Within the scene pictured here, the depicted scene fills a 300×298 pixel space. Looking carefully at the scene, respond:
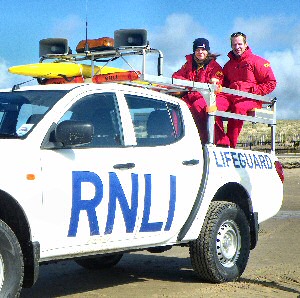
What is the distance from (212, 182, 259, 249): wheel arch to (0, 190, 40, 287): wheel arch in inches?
106

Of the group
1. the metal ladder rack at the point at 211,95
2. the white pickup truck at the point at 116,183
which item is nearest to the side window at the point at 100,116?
the white pickup truck at the point at 116,183

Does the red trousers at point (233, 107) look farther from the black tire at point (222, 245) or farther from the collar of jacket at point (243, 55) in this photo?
the black tire at point (222, 245)

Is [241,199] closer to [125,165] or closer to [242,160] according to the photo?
[242,160]

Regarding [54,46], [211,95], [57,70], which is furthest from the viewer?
[54,46]

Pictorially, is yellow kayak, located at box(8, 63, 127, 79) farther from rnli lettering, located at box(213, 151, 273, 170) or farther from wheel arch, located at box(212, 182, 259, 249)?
wheel arch, located at box(212, 182, 259, 249)

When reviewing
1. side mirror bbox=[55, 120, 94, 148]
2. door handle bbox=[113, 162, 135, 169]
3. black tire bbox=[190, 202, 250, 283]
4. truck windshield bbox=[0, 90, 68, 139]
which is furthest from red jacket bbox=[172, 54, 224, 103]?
side mirror bbox=[55, 120, 94, 148]

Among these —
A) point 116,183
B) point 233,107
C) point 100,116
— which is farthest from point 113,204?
point 233,107

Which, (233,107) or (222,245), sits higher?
(233,107)

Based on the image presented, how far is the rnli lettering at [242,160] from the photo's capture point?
7.91m

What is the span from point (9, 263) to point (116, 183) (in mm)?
1192

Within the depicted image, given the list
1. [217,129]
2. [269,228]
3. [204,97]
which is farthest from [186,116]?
[269,228]

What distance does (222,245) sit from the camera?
7930mm

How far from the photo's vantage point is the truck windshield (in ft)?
20.4

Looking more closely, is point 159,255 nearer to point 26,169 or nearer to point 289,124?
point 26,169
